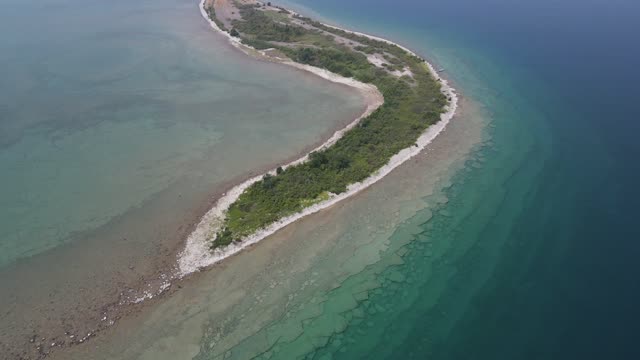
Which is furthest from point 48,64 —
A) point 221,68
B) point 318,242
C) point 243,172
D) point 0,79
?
point 318,242

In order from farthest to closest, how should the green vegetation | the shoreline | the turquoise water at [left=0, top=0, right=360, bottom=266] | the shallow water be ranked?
the turquoise water at [left=0, top=0, right=360, bottom=266]
the green vegetation
the shoreline
the shallow water

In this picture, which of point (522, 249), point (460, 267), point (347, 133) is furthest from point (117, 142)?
point (522, 249)

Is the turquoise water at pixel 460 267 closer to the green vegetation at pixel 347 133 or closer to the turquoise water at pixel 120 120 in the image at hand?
the green vegetation at pixel 347 133

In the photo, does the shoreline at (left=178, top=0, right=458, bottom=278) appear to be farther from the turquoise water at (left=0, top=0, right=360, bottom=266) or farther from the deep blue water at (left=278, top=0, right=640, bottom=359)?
the deep blue water at (left=278, top=0, right=640, bottom=359)

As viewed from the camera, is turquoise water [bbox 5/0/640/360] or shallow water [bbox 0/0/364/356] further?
shallow water [bbox 0/0/364/356]

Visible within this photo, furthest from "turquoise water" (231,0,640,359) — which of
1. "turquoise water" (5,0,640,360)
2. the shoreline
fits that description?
the shoreline

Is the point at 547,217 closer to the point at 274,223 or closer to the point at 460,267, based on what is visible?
the point at 460,267

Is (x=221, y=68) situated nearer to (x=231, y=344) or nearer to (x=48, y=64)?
(x=48, y=64)
